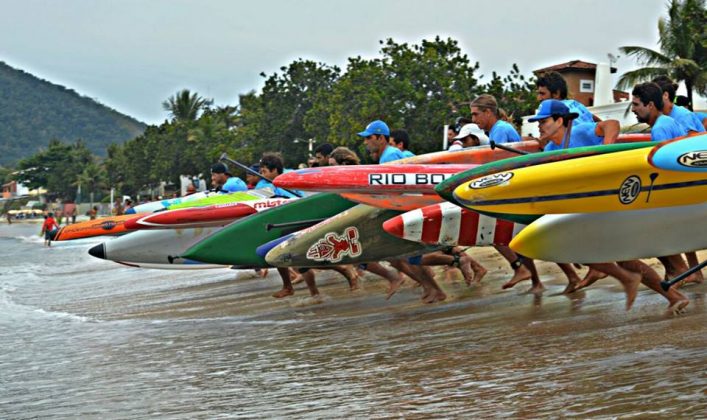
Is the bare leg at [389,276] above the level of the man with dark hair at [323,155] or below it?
Answer: below

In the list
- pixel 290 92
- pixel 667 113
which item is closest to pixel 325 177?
pixel 667 113

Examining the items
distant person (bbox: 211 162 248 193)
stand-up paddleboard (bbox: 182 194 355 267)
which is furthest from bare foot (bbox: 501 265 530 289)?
distant person (bbox: 211 162 248 193)

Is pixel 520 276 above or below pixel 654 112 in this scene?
below

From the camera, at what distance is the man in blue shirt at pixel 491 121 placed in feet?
26.5

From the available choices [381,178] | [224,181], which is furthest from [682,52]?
[381,178]

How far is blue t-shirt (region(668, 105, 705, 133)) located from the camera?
21.4 ft

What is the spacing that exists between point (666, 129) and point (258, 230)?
4.43m

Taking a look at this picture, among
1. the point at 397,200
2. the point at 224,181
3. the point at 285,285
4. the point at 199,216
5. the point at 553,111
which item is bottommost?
the point at 285,285

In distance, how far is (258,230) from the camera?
9.27 meters

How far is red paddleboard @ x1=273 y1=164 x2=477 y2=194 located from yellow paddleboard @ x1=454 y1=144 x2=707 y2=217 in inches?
67.5

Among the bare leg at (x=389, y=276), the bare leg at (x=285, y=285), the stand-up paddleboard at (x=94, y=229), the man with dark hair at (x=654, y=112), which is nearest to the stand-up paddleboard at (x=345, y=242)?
the bare leg at (x=389, y=276)

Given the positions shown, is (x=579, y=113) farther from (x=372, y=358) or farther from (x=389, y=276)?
(x=372, y=358)

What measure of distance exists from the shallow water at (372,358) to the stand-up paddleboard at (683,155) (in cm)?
96

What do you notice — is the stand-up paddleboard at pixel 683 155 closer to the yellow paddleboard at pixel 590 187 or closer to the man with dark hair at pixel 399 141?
the yellow paddleboard at pixel 590 187
